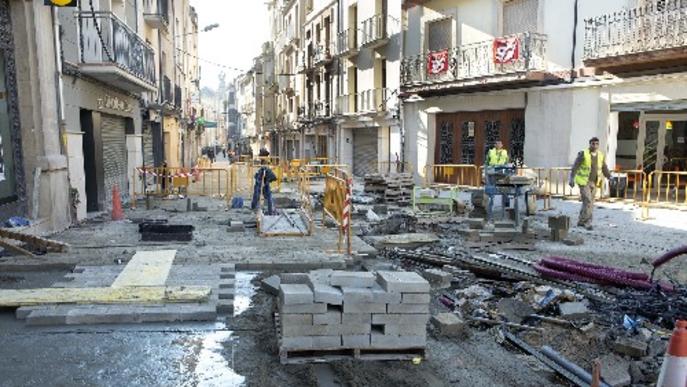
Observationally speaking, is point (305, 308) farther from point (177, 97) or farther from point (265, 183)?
point (177, 97)

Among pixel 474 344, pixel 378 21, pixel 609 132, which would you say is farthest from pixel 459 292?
pixel 378 21

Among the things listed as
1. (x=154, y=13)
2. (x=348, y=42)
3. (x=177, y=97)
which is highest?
(x=348, y=42)

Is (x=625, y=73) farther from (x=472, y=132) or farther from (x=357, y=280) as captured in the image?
(x=357, y=280)

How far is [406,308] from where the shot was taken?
468cm

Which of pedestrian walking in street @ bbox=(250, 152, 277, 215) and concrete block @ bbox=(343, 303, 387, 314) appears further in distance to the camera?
pedestrian walking in street @ bbox=(250, 152, 277, 215)

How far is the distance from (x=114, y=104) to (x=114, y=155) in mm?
1584

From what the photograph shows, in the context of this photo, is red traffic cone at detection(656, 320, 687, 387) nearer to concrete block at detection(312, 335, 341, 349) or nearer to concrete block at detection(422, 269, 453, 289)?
concrete block at detection(312, 335, 341, 349)

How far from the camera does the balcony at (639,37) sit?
13.4 metres

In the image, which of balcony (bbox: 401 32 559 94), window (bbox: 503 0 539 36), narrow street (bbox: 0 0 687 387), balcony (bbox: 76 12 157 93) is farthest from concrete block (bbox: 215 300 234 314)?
window (bbox: 503 0 539 36)

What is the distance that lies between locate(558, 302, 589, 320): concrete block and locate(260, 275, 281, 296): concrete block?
3.35 m

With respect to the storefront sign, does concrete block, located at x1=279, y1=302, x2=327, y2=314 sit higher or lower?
lower

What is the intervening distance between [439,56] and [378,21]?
6.16 m

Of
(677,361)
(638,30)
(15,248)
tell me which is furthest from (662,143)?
(15,248)

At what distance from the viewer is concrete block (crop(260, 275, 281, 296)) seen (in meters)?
6.56
